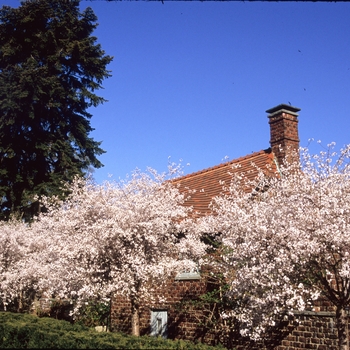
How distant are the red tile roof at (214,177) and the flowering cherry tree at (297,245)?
601 cm

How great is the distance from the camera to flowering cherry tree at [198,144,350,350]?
7766 mm

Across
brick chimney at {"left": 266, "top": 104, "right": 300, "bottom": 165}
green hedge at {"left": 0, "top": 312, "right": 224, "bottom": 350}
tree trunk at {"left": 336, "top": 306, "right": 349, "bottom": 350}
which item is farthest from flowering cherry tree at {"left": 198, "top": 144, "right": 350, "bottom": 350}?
brick chimney at {"left": 266, "top": 104, "right": 300, "bottom": 165}

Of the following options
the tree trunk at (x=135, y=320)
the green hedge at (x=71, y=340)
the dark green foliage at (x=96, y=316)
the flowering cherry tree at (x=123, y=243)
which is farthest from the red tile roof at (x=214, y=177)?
the green hedge at (x=71, y=340)

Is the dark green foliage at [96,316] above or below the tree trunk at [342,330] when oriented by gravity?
below

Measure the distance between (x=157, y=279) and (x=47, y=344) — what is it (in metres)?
4.22

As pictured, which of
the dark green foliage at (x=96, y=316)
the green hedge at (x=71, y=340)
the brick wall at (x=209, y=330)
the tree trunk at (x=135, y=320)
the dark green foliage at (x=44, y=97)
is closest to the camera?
the green hedge at (x=71, y=340)

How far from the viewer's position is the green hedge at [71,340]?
7684 millimetres

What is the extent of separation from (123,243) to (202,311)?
12.3 feet

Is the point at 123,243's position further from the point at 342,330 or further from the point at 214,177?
the point at 214,177

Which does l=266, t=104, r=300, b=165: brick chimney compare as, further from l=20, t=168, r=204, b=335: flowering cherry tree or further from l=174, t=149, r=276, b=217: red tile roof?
l=20, t=168, r=204, b=335: flowering cherry tree

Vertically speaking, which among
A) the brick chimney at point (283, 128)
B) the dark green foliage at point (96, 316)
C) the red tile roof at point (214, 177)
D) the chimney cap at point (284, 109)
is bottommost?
the dark green foliage at point (96, 316)

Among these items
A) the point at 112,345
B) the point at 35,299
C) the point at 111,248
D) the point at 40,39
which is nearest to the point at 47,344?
the point at 112,345

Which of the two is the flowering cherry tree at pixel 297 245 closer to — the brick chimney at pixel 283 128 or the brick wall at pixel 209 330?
the brick wall at pixel 209 330

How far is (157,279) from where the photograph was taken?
12.4m
